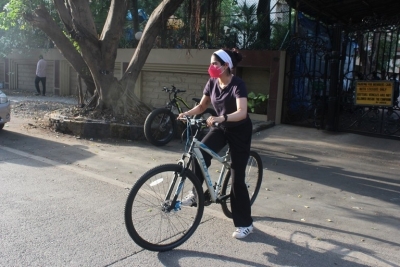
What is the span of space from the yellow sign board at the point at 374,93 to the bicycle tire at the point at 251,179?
538cm

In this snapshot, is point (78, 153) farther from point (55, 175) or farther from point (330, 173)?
point (330, 173)

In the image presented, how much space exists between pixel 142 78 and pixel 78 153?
701 centimetres

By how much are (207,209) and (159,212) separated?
41.3 inches

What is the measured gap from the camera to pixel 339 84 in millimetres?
10039

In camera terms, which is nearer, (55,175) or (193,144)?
(193,144)

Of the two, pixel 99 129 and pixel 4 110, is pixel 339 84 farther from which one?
pixel 4 110

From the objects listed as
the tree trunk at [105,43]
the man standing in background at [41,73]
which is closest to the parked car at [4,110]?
the tree trunk at [105,43]

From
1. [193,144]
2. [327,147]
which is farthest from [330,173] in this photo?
[193,144]

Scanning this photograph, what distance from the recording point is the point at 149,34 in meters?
9.55

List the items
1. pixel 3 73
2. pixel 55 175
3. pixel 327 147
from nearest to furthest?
pixel 55 175 → pixel 327 147 → pixel 3 73

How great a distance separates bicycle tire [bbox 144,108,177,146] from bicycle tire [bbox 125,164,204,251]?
407cm

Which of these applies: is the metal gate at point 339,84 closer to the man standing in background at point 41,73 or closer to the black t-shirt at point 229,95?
the black t-shirt at point 229,95

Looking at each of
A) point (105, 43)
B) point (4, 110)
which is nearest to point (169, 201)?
point (105, 43)

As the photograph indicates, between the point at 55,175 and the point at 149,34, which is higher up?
the point at 149,34
